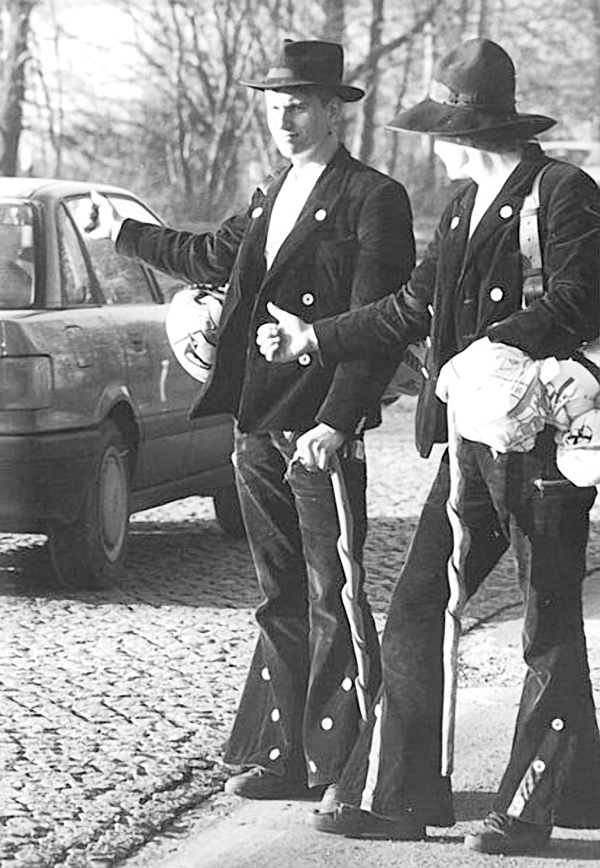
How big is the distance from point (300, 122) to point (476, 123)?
1.99 feet

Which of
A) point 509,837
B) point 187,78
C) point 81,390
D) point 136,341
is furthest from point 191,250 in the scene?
point 187,78

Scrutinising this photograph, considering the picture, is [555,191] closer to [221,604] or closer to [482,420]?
[482,420]

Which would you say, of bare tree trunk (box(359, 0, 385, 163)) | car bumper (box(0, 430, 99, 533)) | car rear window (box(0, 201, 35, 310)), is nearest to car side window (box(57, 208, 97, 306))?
car rear window (box(0, 201, 35, 310))

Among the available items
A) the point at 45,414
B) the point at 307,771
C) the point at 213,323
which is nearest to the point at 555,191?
the point at 213,323

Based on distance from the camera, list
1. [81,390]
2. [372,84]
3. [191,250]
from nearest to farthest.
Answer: [191,250] < [81,390] < [372,84]

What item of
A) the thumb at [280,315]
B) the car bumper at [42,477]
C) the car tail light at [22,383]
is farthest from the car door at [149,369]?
the thumb at [280,315]

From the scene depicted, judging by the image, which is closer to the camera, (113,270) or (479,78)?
(479,78)

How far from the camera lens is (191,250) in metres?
5.75

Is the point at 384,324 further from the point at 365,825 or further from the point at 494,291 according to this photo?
the point at 365,825

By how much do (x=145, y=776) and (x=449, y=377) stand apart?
1.63m

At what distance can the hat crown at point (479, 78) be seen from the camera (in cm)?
500

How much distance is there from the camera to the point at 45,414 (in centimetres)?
851

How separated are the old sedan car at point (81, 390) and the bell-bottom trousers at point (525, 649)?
3.57 m

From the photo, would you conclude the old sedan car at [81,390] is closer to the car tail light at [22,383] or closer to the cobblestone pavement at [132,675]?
the car tail light at [22,383]
